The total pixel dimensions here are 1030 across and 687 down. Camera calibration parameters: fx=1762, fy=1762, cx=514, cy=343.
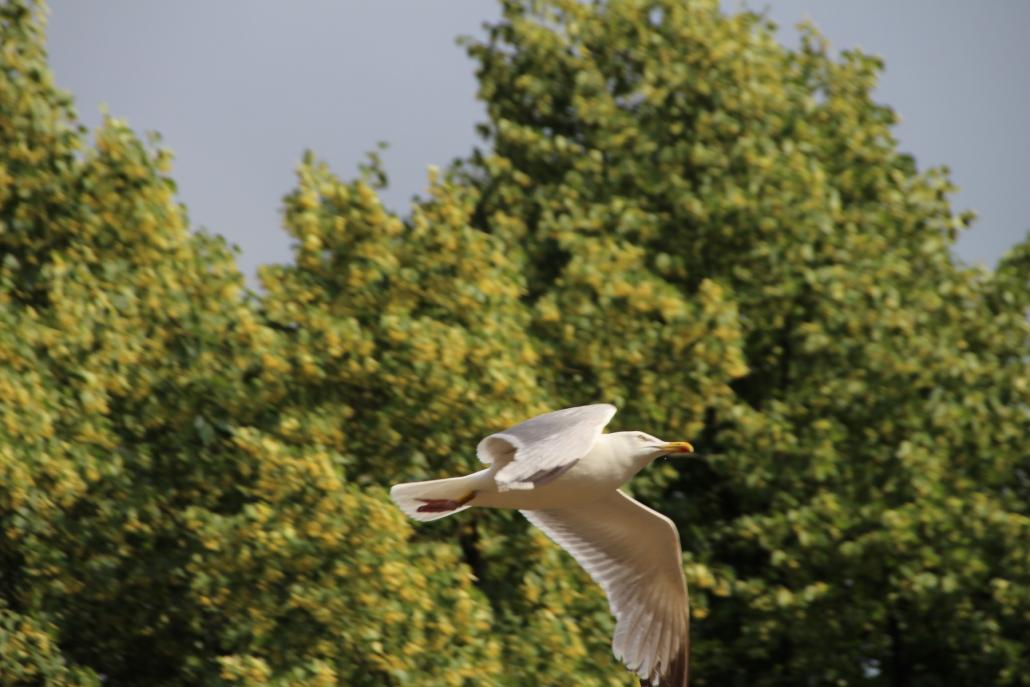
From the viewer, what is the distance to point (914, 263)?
52.8ft

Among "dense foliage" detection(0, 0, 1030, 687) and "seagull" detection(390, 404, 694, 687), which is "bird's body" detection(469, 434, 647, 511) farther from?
"dense foliage" detection(0, 0, 1030, 687)

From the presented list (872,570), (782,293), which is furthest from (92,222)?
(872,570)

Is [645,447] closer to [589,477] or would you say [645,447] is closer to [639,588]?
[589,477]

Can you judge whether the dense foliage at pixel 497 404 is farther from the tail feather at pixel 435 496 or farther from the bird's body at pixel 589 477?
the bird's body at pixel 589 477

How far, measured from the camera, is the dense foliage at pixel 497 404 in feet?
39.1

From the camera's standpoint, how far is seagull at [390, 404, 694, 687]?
9.46 meters

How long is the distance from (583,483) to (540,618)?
2.64m

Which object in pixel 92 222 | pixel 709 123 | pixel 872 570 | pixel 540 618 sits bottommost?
pixel 540 618

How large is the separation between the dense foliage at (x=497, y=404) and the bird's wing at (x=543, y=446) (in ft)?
8.93

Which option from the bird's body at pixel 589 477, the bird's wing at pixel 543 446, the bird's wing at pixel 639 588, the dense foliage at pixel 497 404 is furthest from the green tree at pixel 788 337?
the bird's wing at pixel 543 446

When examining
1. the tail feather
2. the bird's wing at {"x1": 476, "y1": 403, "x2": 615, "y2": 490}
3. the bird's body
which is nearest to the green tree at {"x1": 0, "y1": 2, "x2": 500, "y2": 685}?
the tail feather

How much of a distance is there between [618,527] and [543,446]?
279cm

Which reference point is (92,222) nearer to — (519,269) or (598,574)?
A: (519,269)

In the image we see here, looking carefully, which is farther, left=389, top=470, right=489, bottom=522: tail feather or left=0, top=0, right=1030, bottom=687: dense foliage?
left=0, top=0, right=1030, bottom=687: dense foliage
